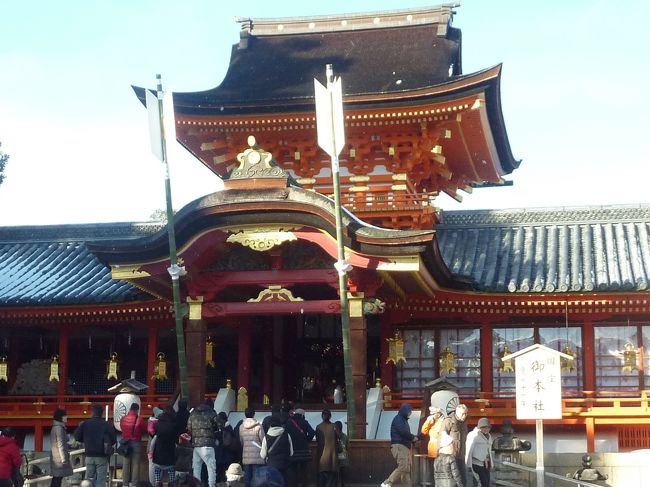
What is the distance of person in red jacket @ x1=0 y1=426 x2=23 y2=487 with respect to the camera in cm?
1538

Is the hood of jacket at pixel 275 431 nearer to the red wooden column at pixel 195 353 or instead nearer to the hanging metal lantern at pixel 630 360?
the red wooden column at pixel 195 353

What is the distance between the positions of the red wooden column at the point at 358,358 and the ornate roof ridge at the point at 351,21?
9974 mm

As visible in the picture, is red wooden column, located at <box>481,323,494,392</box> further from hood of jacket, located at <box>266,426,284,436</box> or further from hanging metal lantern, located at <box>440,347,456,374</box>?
hood of jacket, located at <box>266,426,284,436</box>

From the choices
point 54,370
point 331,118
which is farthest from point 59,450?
point 54,370

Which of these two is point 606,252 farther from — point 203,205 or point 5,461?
point 5,461

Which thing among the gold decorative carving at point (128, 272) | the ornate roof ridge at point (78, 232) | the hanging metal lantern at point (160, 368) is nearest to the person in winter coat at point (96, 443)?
the gold decorative carving at point (128, 272)

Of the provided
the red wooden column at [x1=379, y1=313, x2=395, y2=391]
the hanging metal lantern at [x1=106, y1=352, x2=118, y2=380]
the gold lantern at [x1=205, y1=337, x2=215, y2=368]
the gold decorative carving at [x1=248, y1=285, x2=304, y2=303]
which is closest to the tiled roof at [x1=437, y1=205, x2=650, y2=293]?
the red wooden column at [x1=379, y1=313, x2=395, y2=391]

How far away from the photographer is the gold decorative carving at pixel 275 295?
68.8 feet

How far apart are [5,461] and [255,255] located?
7055 mm

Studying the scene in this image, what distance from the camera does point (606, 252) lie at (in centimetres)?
2461

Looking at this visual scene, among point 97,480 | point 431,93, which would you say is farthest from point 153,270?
point 431,93

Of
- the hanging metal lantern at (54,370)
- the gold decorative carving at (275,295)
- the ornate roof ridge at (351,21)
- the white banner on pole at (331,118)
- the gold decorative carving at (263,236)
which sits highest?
the ornate roof ridge at (351,21)

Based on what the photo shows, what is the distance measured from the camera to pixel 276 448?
1648 centimetres

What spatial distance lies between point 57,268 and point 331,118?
1112 centimetres
